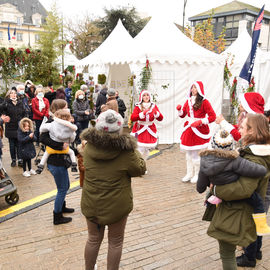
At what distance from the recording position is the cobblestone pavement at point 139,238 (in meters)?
3.33

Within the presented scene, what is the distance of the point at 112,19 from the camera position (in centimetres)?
3075

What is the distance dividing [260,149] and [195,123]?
10.4 ft

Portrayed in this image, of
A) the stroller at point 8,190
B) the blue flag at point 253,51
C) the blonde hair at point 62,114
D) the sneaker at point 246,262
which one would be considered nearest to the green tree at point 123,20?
the blue flag at point 253,51

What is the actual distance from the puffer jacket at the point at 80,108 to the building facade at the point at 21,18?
2037 inches

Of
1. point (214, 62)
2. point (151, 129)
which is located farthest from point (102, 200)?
point (214, 62)

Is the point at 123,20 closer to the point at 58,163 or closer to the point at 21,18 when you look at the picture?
the point at 58,163

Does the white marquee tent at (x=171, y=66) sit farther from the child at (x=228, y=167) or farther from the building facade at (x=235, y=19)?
the building facade at (x=235, y=19)

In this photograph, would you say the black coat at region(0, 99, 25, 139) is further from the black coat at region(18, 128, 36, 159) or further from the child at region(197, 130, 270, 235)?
the child at region(197, 130, 270, 235)

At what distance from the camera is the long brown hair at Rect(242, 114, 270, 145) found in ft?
8.27

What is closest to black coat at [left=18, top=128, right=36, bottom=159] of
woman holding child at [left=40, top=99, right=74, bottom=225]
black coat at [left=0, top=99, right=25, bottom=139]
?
black coat at [left=0, top=99, right=25, bottom=139]

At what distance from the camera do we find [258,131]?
2.54m

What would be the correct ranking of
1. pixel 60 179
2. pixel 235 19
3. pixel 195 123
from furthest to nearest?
pixel 235 19 < pixel 195 123 < pixel 60 179

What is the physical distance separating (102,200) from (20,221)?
2.51m

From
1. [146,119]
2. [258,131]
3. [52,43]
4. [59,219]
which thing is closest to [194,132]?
[146,119]
